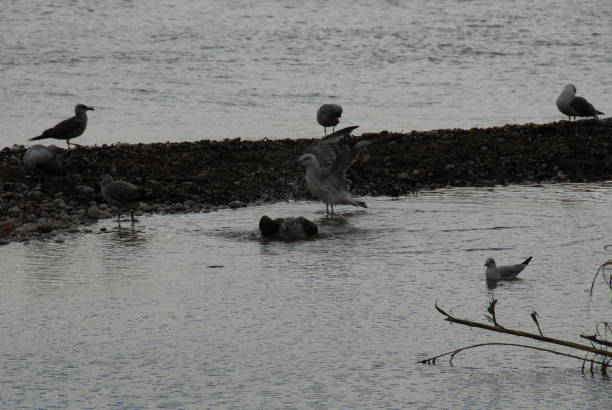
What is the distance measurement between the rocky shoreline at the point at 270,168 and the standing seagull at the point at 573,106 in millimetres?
753

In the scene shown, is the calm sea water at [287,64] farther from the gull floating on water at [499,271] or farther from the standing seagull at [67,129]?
the gull floating on water at [499,271]

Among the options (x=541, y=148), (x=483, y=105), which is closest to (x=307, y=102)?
(x=483, y=105)

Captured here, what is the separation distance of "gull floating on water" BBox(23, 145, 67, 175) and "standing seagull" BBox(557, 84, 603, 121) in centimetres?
754

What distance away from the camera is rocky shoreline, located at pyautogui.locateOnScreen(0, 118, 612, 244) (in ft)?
37.5

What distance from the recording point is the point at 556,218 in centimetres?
1031

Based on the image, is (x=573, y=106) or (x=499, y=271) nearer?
(x=499, y=271)

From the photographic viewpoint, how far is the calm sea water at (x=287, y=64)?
16703mm

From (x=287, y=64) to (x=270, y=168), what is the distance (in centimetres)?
1002

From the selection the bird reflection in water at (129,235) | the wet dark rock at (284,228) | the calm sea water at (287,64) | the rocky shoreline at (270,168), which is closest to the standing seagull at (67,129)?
the rocky shoreline at (270,168)

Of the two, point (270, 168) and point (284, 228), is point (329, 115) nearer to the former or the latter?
point (270, 168)

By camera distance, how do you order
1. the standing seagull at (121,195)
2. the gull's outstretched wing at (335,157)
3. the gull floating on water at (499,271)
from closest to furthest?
the gull floating on water at (499,271) → the standing seagull at (121,195) → the gull's outstretched wing at (335,157)

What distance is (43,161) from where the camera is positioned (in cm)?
1180

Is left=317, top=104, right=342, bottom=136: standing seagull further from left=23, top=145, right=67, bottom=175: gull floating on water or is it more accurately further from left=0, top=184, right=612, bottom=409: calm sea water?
left=23, top=145, right=67, bottom=175: gull floating on water

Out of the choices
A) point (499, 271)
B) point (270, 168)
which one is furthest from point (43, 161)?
point (499, 271)
